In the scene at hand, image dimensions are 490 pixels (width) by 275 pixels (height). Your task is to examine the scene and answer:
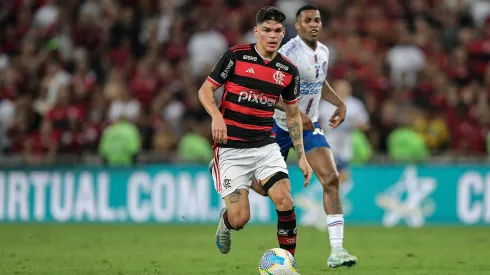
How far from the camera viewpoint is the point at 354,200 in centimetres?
1852

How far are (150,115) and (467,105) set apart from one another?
267 inches

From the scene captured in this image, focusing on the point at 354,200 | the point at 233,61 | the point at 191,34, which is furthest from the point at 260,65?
the point at 191,34

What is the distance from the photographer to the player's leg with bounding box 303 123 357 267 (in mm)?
10484

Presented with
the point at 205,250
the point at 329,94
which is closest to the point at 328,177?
the point at 329,94

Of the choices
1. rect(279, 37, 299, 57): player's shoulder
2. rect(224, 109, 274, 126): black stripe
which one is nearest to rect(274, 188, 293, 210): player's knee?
rect(224, 109, 274, 126): black stripe

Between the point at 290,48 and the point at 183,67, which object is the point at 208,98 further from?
the point at 183,67

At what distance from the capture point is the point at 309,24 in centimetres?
1082

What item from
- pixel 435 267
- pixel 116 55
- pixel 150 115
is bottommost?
pixel 435 267

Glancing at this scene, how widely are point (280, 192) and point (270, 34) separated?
1.58 meters

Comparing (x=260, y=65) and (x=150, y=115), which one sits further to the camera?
(x=150, y=115)

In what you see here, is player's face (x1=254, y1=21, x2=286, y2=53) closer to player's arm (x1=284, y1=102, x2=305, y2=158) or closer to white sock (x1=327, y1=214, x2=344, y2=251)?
player's arm (x1=284, y1=102, x2=305, y2=158)

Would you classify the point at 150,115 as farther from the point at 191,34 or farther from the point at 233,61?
the point at 233,61

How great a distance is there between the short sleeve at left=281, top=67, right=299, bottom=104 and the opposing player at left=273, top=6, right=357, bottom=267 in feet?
2.97

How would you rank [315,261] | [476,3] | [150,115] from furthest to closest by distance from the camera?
1. [476,3]
2. [150,115]
3. [315,261]
